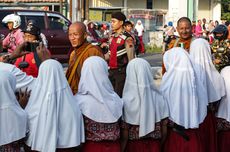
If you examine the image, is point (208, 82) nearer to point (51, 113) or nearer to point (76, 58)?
point (76, 58)

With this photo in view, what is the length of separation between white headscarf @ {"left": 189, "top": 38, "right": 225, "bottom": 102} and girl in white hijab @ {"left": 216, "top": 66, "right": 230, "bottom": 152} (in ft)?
0.42

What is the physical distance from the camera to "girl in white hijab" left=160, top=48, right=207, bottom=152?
4.91 meters

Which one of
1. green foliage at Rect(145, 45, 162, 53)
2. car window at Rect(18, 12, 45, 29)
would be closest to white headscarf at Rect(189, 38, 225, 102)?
car window at Rect(18, 12, 45, 29)

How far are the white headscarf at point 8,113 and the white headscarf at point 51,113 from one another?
0.15 metres

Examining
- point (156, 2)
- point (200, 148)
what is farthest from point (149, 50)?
point (200, 148)

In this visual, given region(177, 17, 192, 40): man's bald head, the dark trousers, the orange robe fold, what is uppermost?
region(177, 17, 192, 40): man's bald head

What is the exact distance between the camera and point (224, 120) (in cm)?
573

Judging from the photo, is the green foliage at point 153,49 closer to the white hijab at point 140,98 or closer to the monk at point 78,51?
the monk at point 78,51

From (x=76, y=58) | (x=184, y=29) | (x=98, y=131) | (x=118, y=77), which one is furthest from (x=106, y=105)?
(x=118, y=77)

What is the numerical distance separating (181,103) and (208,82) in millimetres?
710

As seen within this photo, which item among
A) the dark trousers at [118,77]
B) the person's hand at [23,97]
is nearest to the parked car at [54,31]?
the dark trousers at [118,77]

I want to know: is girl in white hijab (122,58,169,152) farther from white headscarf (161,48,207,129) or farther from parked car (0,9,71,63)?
parked car (0,9,71,63)

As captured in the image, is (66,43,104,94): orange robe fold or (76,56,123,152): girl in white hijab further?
(66,43,104,94): orange robe fold

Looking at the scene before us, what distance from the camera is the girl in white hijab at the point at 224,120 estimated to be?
567cm
